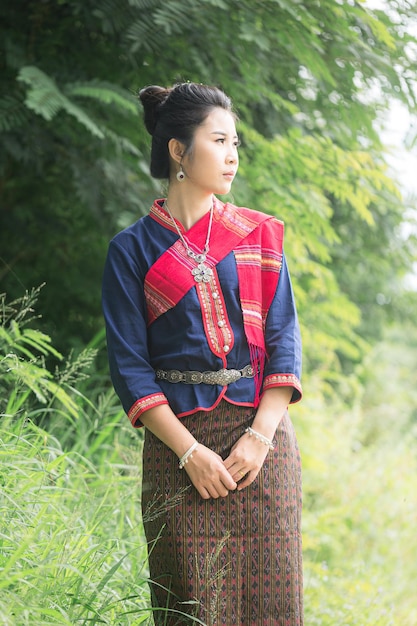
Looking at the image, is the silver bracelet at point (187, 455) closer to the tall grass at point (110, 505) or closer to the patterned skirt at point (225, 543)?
the patterned skirt at point (225, 543)

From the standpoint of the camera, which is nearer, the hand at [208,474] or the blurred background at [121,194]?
the hand at [208,474]

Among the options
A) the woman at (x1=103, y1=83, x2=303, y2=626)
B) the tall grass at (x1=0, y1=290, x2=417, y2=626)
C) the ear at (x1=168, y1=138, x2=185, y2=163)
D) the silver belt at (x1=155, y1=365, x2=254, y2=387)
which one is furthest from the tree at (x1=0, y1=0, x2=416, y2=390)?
the silver belt at (x1=155, y1=365, x2=254, y2=387)

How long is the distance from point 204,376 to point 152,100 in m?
0.84

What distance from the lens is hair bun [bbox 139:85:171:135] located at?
2303 millimetres

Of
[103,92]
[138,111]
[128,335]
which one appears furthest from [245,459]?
[138,111]

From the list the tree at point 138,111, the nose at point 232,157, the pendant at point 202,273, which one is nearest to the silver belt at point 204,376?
the pendant at point 202,273

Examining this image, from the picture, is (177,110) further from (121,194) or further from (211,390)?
(121,194)

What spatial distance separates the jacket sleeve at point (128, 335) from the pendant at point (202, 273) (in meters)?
0.15

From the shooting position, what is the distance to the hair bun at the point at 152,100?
230 centimetres

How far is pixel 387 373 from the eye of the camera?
10.2 meters

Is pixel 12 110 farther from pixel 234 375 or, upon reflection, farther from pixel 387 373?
pixel 387 373

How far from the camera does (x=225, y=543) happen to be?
2023 millimetres

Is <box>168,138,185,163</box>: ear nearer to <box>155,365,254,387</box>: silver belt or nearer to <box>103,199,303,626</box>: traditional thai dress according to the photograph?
<box>103,199,303,626</box>: traditional thai dress

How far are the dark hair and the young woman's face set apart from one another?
0.02 meters
